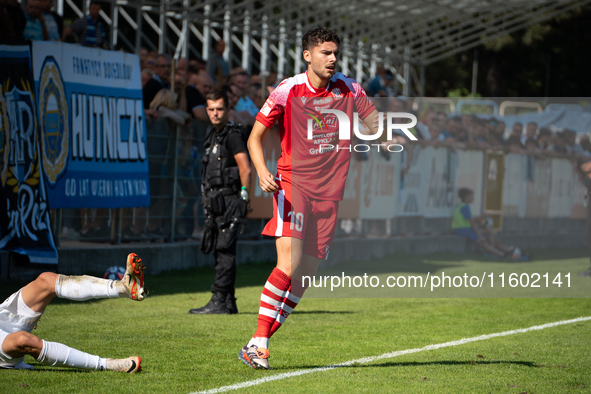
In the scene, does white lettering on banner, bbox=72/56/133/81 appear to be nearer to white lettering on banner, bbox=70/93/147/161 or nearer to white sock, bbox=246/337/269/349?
white lettering on banner, bbox=70/93/147/161

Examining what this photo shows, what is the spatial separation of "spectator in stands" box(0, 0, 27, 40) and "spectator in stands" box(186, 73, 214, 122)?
108 inches

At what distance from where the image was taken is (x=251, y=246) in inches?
518

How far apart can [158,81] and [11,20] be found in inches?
108

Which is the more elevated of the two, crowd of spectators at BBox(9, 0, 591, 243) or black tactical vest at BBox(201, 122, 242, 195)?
crowd of spectators at BBox(9, 0, 591, 243)

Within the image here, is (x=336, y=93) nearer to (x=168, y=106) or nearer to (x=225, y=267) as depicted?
(x=225, y=267)

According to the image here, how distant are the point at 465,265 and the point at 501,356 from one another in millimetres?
2561

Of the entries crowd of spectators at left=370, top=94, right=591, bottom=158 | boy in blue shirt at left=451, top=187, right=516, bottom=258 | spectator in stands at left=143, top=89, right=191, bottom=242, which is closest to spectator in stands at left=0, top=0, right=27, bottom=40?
spectator in stands at left=143, top=89, right=191, bottom=242

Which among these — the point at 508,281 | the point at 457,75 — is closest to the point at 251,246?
the point at 508,281

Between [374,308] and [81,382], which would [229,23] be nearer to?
[374,308]

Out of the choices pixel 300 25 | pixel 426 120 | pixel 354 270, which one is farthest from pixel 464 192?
pixel 300 25

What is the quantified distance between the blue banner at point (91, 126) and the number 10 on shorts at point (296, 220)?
4.81m

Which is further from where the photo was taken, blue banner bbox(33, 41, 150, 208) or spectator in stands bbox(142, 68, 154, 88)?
spectator in stands bbox(142, 68, 154, 88)

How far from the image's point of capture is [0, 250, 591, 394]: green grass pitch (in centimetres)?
509

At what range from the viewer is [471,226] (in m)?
9.09
